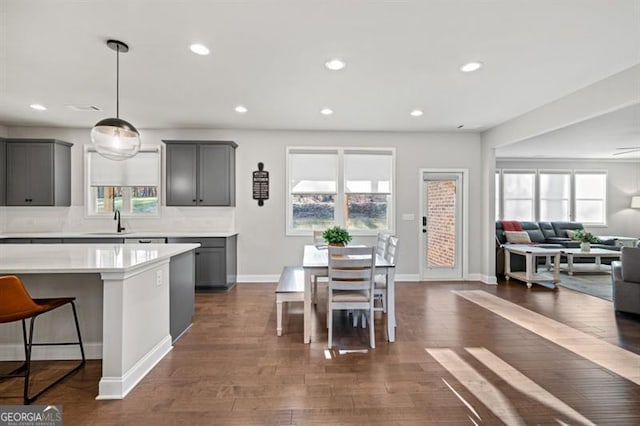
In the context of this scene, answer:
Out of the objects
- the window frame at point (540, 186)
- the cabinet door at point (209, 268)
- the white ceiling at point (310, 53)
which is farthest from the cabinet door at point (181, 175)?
the window frame at point (540, 186)

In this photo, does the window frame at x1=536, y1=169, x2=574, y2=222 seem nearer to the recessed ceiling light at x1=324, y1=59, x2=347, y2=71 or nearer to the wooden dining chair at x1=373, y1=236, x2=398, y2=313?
the wooden dining chair at x1=373, y1=236, x2=398, y2=313

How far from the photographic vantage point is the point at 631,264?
3547 millimetres

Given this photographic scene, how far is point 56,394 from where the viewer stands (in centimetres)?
208

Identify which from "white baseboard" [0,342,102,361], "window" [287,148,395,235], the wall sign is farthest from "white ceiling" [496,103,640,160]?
"white baseboard" [0,342,102,361]

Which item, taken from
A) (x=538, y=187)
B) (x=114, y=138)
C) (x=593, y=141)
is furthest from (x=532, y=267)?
(x=114, y=138)

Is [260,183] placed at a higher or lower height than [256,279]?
higher

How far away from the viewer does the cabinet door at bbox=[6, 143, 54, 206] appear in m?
4.68

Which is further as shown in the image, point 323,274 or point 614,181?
point 614,181

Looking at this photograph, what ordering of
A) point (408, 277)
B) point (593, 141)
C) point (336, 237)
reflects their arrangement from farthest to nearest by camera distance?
point (593, 141)
point (408, 277)
point (336, 237)

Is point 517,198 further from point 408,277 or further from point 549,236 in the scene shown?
point 408,277

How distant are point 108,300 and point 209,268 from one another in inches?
103

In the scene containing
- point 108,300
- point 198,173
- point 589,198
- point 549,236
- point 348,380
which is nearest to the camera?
point 108,300

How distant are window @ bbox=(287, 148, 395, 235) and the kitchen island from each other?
9.25 ft

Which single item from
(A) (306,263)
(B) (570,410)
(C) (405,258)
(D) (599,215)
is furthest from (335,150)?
(D) (599,215)
